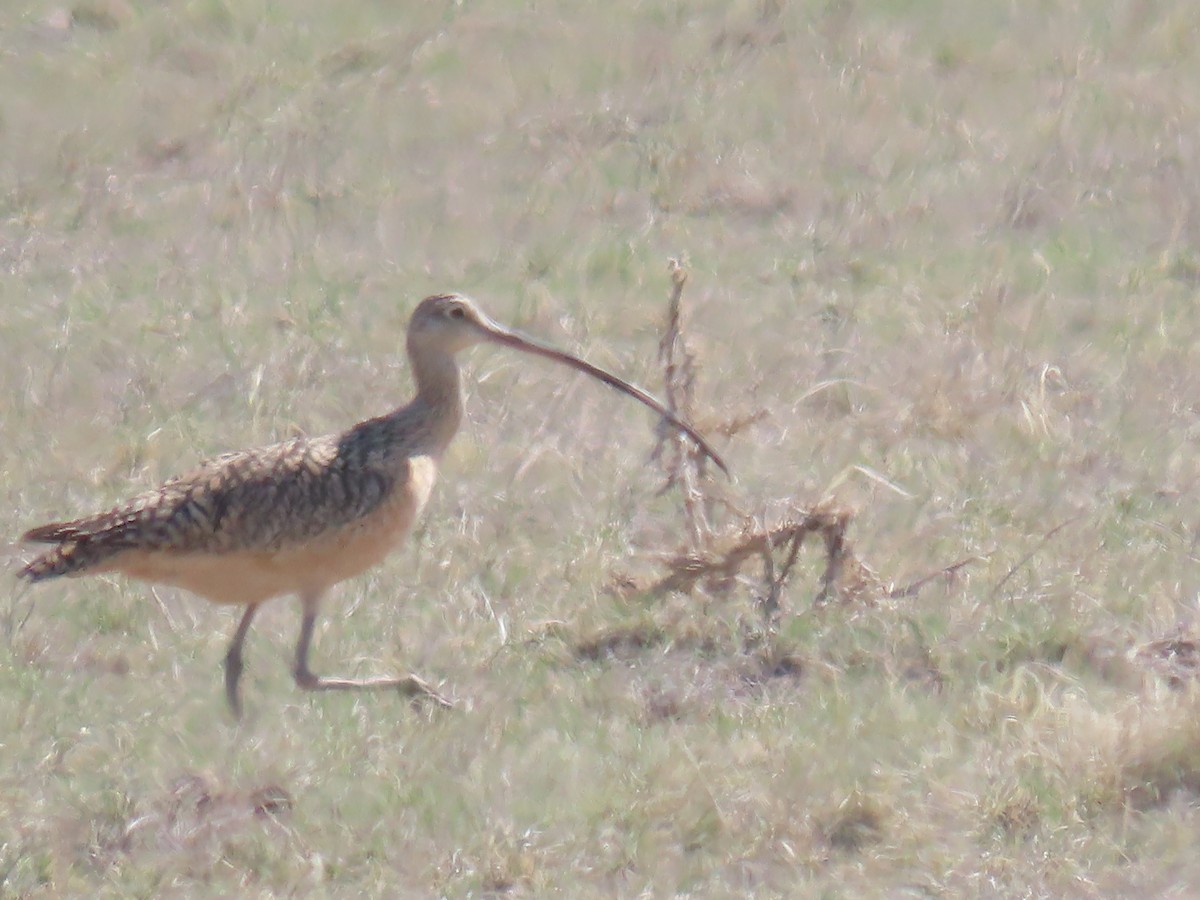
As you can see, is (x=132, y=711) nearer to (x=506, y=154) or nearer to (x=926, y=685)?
(x=926, y=685)

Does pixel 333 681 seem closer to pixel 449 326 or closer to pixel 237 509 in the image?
pixel 237 509

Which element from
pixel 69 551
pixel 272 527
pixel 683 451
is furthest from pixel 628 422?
pixel 69 551

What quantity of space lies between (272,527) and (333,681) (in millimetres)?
579

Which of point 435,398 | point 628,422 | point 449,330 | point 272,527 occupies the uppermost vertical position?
point 449,330

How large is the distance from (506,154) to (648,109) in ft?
3.06

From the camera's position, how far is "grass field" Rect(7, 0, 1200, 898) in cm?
620

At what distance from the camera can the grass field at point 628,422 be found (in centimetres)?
620

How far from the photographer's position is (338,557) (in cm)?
712

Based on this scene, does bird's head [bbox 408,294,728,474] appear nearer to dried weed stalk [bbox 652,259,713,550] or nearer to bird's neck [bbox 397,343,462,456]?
bird's neck [bbox 397,343,462,456]

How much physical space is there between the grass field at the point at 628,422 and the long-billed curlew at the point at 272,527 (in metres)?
0.40

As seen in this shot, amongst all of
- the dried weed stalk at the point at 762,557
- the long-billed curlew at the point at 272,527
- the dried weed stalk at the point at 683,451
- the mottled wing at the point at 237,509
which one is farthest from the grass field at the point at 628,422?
the mottled wing at the point at 237,509

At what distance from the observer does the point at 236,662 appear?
23.9 feet

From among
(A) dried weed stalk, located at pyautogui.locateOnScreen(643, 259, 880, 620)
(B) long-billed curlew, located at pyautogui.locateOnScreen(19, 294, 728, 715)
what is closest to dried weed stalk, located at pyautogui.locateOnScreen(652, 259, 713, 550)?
(A) dried weed stalk, located at pyautogui.locateOnScreen(643, 259, 880, 620)

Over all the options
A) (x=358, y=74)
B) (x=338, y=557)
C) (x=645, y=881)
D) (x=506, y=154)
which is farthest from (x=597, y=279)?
(x=645, y=881)
